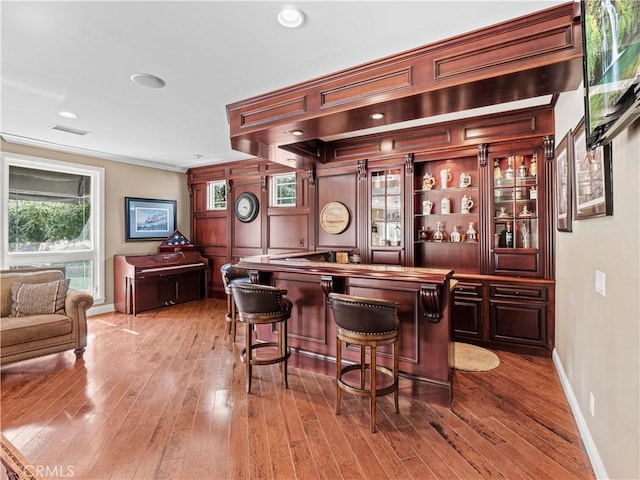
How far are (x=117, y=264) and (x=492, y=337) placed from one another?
5.91m

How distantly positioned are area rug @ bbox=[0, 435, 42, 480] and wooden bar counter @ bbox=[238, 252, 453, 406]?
2.18m

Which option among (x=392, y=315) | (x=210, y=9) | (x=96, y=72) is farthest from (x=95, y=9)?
(x=392, y=315)

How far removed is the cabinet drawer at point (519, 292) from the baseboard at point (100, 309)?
6.01 m

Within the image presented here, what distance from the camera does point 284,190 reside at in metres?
5.94

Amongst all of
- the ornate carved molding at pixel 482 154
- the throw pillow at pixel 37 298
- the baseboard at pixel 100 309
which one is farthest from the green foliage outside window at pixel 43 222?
the ornate carved molding at pixel 482 154

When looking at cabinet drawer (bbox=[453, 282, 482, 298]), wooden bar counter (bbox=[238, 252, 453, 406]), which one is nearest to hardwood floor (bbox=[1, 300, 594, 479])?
wooden bar counter (bbox=[238, 252, 453, 406])

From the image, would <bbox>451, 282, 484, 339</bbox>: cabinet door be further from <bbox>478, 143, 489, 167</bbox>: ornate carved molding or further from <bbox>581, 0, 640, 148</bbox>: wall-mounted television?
<bbox>581, 0, 640, 148</bbox>: wall-mounted television

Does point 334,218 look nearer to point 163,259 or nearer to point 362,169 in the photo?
point 362,169

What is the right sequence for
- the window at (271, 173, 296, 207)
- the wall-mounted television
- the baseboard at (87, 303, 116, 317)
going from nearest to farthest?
the wall-mounted television → the baseboard at (87, 303, 116, 317) → the window at (271, 173, 296, 207)

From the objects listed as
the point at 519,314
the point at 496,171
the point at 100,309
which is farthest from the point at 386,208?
the point at 100,309

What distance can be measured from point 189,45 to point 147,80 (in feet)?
2.58

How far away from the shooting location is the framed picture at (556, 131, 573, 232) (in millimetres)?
2698

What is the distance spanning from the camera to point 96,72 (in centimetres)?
277

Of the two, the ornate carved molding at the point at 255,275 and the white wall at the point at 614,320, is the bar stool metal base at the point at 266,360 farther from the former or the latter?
the white wall at the point at 614,320
